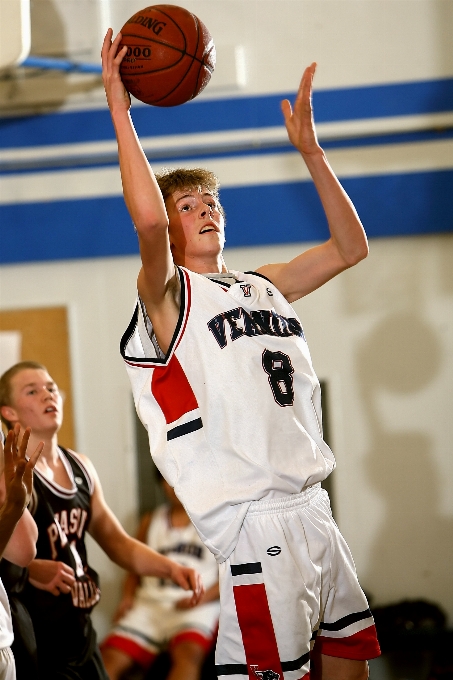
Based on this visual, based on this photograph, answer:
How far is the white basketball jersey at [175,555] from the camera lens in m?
4.75

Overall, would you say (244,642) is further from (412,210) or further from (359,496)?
(412,210)

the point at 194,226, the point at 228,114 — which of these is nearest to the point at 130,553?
Result: the point at 194,226

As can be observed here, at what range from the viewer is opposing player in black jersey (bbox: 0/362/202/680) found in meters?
3.35

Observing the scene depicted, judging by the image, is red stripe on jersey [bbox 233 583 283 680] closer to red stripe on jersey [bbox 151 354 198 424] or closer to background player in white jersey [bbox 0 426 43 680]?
red stripe on jersey [bbox 151 354 198 424]

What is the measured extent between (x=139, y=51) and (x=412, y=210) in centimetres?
333

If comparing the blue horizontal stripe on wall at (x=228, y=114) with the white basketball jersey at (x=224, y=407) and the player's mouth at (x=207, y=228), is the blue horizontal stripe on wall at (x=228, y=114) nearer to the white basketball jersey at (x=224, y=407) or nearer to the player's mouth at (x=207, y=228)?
the player's mouth at (x=207, y=228)

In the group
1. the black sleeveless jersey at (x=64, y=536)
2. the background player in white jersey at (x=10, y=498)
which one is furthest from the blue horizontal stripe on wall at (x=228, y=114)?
the background player in white jersey at (x=10, y=498)

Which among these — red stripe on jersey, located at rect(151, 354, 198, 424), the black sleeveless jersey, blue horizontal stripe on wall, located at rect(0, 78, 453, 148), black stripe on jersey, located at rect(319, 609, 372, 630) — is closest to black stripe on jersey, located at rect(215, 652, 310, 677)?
black stripe on jersey, located at rect(319, 609, 372, 630)

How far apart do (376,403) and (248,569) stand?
10.7 ft

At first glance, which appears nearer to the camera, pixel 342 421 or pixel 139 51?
pixel 139 51

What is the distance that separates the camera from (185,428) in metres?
2.46

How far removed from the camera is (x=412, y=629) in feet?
16.4

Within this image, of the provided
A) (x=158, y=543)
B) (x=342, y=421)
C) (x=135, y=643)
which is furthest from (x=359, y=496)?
(x=135, y=643)

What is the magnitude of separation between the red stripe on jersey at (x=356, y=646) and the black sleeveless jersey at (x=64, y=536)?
1.23 m
